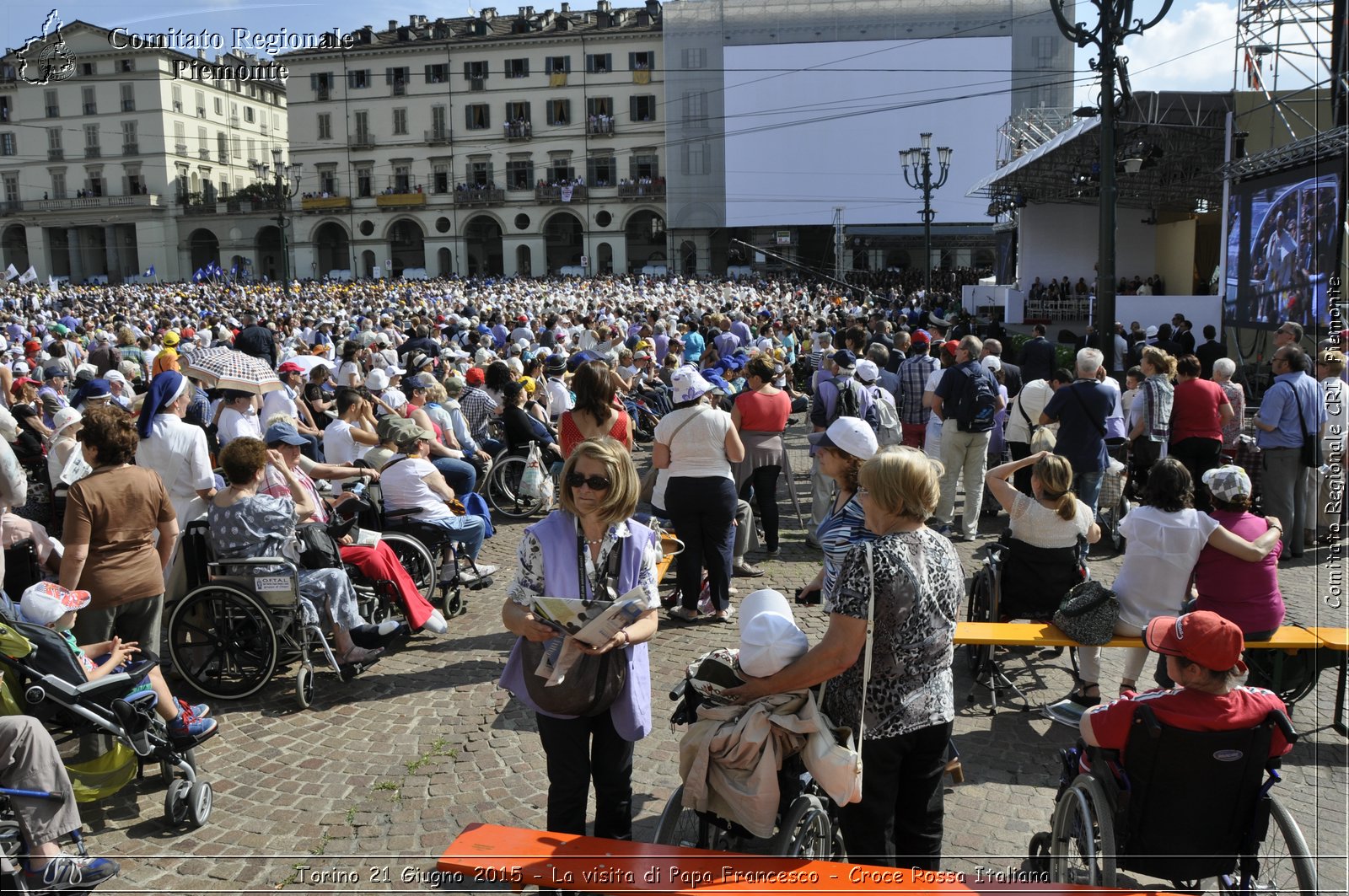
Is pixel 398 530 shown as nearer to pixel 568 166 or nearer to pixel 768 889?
pixel 768 889

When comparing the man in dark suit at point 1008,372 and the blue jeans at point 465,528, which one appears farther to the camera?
the man in dark suit at point 1008,372

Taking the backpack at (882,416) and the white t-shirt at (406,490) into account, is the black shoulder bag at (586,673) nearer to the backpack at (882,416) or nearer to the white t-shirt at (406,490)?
the white t-shirt at (406,490)

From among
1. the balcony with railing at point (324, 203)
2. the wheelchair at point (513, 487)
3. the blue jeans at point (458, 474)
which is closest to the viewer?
the blue jeans at point (458, 474)

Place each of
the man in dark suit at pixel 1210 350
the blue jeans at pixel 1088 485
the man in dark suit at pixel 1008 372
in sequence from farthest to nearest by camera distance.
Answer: the man in dark suit at pixel 1210 350 → the man in dark suit at pixel 1008 372 → the blue jeans at pixel 1088 485

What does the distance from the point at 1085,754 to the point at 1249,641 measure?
1758 mm

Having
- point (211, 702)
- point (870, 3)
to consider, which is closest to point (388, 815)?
point (211, 702)

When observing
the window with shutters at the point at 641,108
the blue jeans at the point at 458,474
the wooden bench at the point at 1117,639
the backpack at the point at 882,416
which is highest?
the window with shutters at the point at 641,108

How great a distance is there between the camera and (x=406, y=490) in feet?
21.4

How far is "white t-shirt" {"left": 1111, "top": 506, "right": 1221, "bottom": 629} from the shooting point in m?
4.34

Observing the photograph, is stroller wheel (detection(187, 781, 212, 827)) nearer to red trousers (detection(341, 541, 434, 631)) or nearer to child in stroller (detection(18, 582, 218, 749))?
child in stroller (detection(18, 582, 218, 749))

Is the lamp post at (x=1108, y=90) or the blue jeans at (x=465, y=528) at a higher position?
the lamp post at (x=1108, y=90)

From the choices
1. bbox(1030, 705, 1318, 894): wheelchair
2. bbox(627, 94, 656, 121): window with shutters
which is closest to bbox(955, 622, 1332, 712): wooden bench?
bbox(1030, 705, 1318, 894): wheelchair

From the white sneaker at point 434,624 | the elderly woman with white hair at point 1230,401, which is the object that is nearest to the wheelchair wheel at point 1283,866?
the white sneaker at point 434,624

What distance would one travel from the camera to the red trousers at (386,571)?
218 inches
